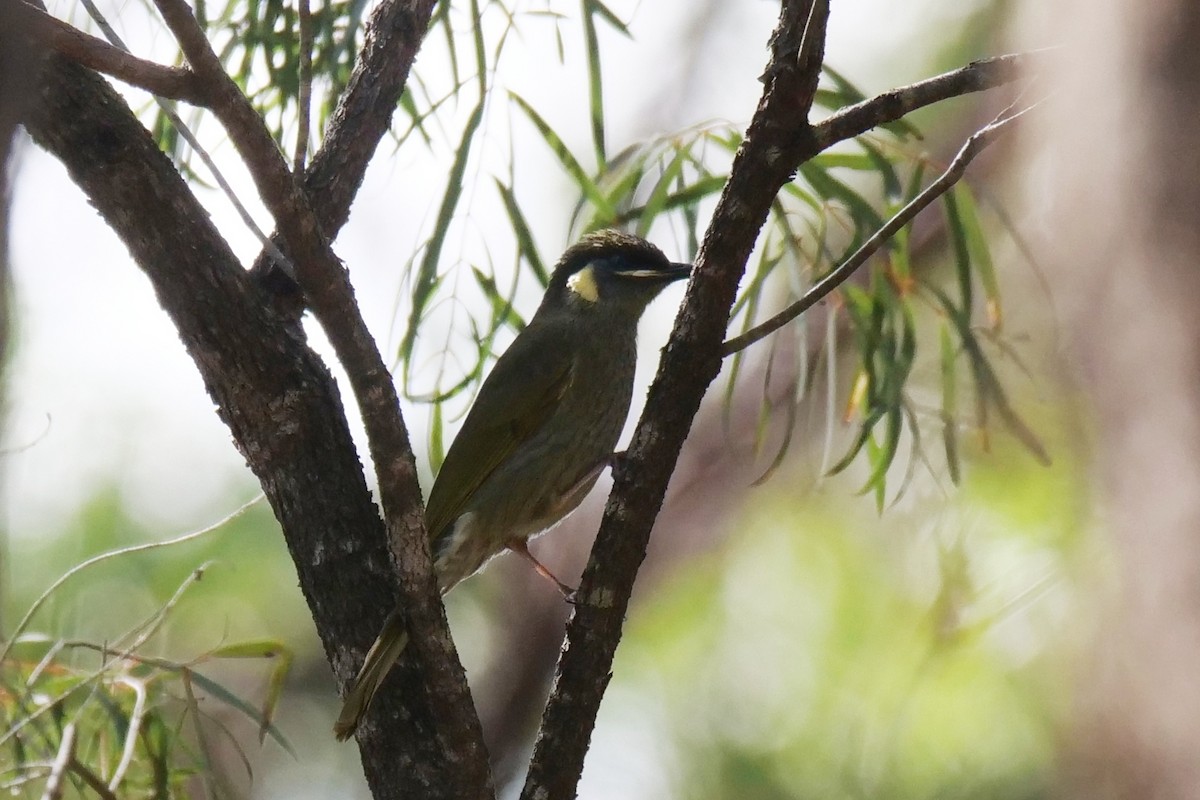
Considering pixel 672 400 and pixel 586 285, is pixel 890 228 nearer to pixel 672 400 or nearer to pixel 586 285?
pixel 672 400

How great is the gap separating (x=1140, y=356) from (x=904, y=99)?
0.90m

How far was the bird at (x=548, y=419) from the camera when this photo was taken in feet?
10.9

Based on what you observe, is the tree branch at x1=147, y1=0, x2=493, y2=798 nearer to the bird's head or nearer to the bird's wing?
the bird's wing

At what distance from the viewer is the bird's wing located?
334 centimetres

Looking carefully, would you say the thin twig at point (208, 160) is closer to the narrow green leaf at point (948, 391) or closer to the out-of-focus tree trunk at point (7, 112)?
the out-of-focus tree trunk at point (7, 112)

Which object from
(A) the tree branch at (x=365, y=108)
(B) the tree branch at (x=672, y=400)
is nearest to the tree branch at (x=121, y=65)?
(A) the tree branch at (x=365, y=108)

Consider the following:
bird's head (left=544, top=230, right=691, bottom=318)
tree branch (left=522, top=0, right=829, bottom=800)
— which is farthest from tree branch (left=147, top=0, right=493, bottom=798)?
bird's head (left=544, top=230, right=691, bottom=318)

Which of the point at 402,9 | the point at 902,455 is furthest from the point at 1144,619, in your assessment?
the point at 902,455

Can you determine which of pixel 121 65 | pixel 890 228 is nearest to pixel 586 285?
pixel 890 228

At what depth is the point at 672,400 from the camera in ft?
7.45

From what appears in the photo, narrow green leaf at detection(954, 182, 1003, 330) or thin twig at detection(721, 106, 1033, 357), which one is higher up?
narrow green leaf at detection(954, 182, 1003, 330)

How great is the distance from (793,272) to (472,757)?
1528 millimetres

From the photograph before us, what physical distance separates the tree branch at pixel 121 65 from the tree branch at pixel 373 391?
1.4 inches

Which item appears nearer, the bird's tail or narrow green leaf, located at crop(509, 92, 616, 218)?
the bird's tail
